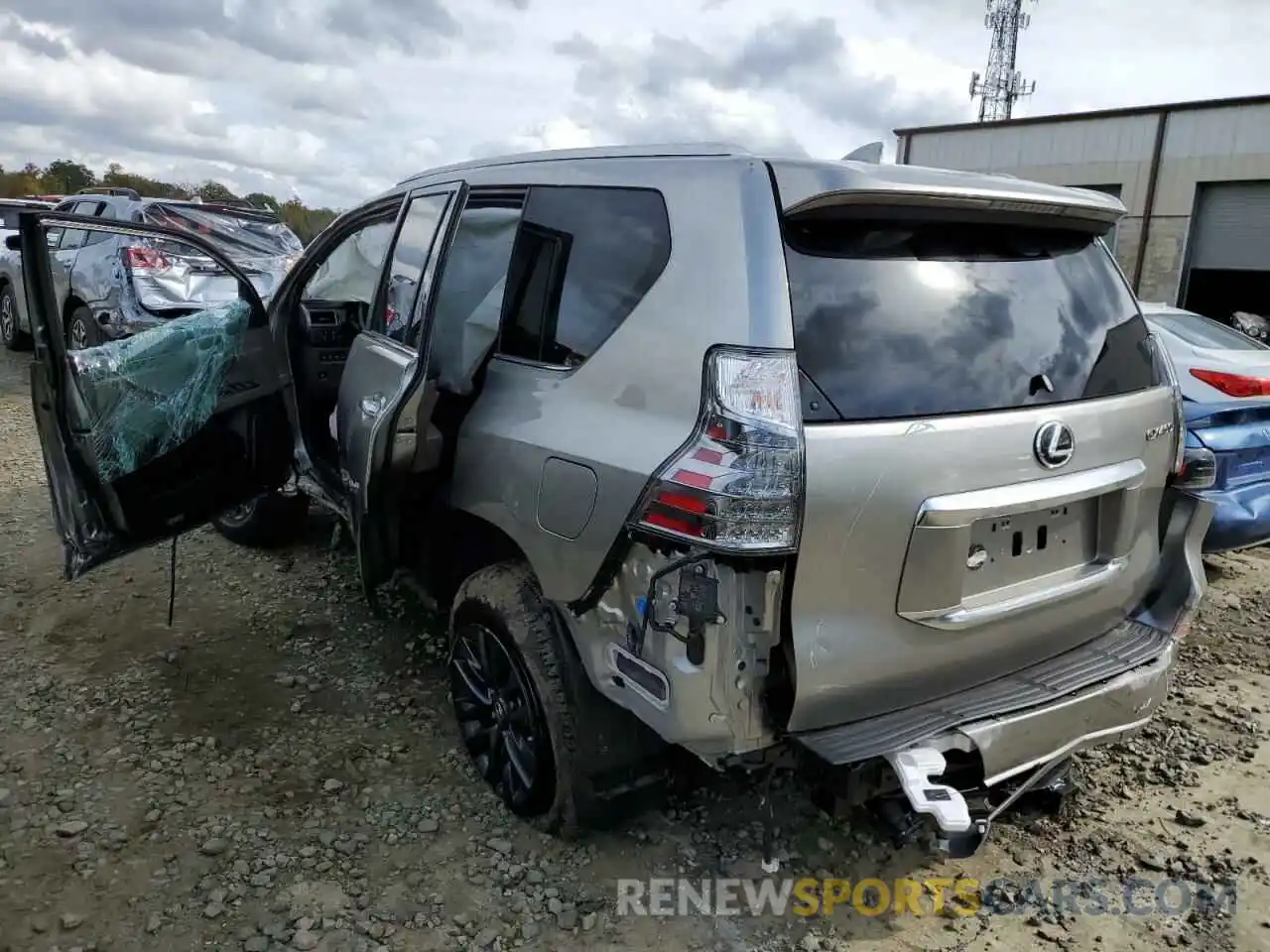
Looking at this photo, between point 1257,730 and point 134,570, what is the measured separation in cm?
513

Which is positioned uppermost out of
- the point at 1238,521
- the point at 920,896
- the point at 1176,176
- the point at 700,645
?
the point at 1176,176

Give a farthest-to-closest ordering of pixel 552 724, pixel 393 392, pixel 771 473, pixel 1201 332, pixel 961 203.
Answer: pixel 1201 332
pixel 393 392
pixel 552 724
pixel 961 203
pixel 771 473

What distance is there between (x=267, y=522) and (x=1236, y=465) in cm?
497

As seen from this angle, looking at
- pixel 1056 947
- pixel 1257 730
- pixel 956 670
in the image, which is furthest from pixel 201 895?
pixel 1257 730

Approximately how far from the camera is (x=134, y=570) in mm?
4566

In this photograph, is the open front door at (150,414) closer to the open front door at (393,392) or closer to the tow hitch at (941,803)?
the open front door at (393,392)

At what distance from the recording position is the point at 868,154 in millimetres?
2369

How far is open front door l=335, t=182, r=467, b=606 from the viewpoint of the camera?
2.73 metres

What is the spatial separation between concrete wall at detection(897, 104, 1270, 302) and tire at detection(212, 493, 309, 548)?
17208mm

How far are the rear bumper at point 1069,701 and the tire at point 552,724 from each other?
64cm

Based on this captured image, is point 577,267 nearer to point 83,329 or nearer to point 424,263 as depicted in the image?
point 424,263

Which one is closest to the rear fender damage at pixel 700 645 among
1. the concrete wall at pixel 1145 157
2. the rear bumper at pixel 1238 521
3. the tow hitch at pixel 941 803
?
the tow hitch at pixel 941 803

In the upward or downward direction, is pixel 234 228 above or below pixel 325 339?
above

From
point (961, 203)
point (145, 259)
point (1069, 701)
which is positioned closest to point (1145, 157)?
point (145, 259)
